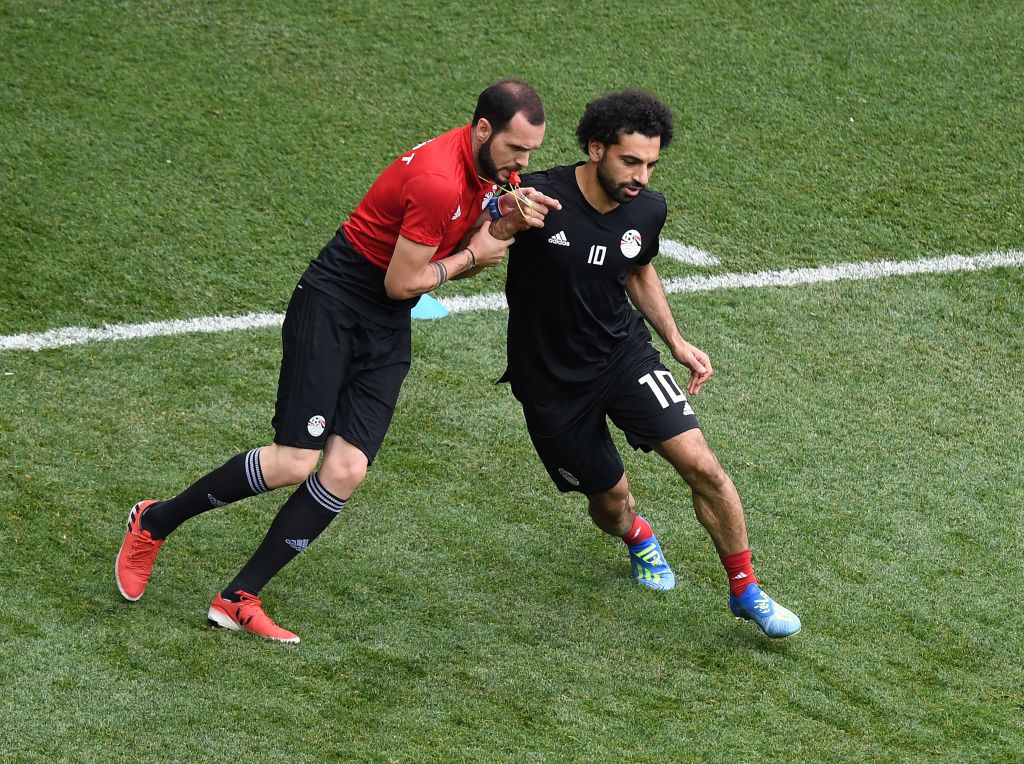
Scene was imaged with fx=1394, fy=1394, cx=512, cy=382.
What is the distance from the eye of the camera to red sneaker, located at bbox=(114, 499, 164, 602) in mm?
4949

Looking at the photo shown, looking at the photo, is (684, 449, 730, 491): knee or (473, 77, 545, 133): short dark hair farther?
(684, 449, 730, 491): knee

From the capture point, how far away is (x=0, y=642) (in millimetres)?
4664

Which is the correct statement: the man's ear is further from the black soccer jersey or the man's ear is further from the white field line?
the white field line

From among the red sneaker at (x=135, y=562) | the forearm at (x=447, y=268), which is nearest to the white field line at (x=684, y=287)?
the red sneaker at (x=135, y=562)

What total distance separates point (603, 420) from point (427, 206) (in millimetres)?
1143

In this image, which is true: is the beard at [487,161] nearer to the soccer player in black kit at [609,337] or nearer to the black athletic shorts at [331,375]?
the soccer player in black kit at [609,337]

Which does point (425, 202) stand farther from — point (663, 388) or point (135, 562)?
point (135, 562)

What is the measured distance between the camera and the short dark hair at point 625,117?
15.3 feet

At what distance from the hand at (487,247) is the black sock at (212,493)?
1019mm

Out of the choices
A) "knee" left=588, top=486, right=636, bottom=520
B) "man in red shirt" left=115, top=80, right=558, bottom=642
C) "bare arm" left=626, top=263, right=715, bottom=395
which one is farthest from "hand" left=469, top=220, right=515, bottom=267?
"knee" left=588, top=486, right=636, bottom=520

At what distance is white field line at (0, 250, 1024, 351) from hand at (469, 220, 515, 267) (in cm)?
273

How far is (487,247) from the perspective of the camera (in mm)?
4637

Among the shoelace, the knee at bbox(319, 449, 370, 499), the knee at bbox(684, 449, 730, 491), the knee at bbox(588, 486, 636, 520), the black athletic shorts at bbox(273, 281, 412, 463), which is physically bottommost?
the shoelace

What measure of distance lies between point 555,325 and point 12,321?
339cm
